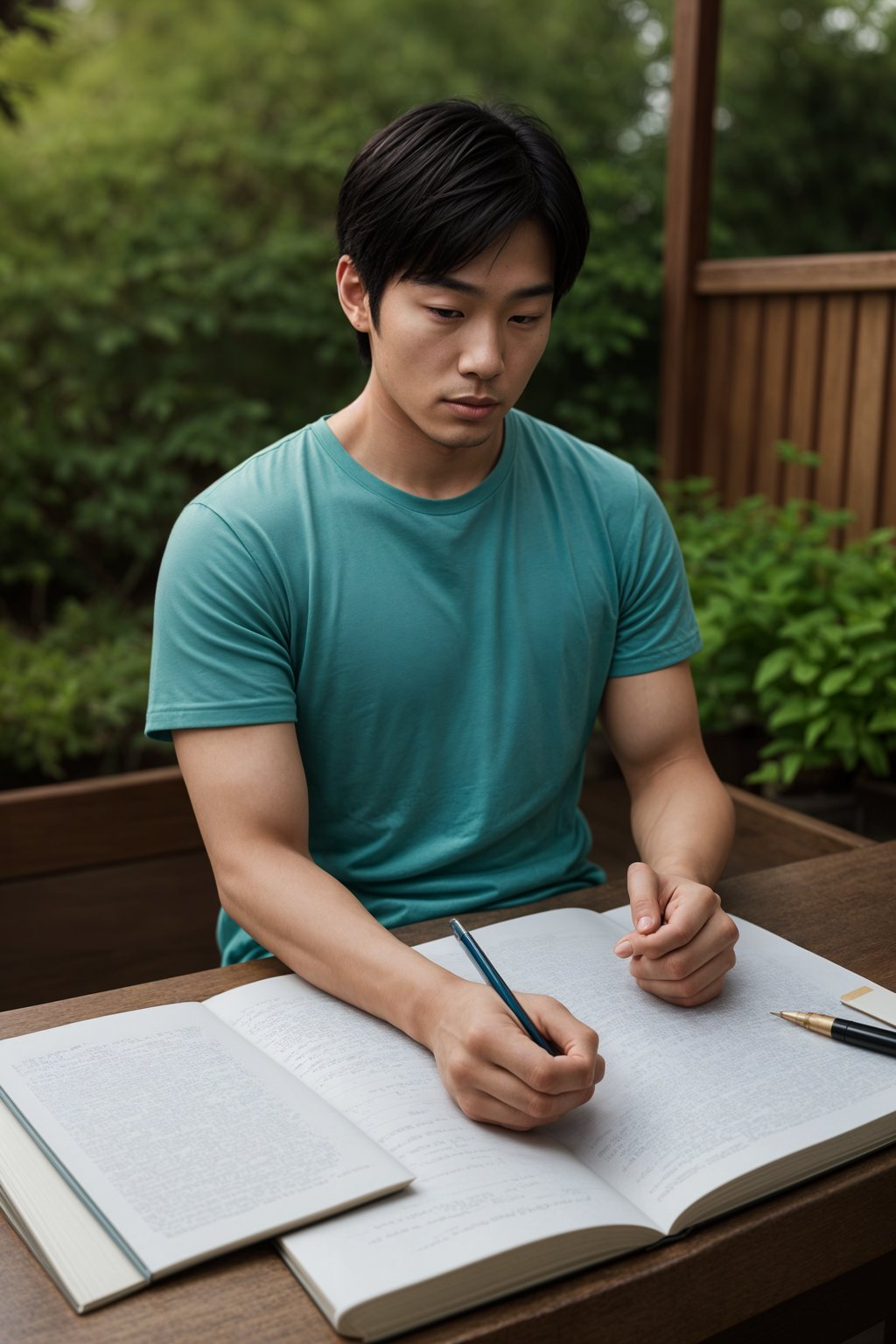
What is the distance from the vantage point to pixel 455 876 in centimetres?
150

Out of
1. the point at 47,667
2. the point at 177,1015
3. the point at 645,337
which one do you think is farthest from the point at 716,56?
the point at 177,1015

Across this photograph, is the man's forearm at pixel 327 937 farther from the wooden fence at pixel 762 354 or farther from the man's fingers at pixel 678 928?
the wooden fence at pixel 762 354

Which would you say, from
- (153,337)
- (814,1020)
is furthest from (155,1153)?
(153,337)

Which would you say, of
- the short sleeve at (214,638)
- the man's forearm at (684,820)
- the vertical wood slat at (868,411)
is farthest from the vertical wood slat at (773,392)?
the short sleeve at (214,638)

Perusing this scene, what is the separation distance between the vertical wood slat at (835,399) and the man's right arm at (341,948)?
2583mm

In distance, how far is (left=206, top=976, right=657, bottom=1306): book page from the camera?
2.56ft

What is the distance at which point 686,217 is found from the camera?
3805mm

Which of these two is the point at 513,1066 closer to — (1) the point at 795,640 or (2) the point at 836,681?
(2) the point at 836,681

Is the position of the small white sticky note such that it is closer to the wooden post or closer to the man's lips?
the man's lips

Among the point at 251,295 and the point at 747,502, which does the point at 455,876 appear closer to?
the point at 747,502

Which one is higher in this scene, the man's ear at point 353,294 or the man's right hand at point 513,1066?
the man's ear at point 353,294

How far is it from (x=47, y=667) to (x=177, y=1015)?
2306mm

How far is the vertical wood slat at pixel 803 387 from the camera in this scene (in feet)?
11.6

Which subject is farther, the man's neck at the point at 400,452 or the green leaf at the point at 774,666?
the green leaf at the point at 774,666
